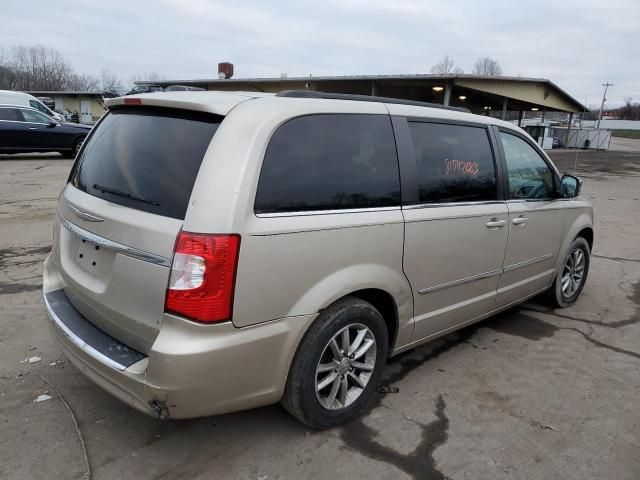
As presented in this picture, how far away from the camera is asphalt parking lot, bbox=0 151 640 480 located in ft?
8.05

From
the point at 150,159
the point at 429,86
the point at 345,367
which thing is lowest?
the point at 345,367

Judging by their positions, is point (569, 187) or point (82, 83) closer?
point (569, 187)

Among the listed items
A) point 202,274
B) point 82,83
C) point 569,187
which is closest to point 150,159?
point 202,274

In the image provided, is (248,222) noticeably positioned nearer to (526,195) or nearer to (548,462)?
(548,462)

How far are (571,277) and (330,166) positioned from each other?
340 cm

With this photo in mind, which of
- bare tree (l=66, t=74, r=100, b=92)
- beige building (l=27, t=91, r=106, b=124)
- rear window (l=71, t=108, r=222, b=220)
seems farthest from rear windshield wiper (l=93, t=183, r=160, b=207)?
bare tree (l=66, t=74, r=100, b=92)

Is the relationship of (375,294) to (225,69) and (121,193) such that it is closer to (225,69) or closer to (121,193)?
(121,193)

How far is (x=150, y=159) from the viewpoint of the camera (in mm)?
2443

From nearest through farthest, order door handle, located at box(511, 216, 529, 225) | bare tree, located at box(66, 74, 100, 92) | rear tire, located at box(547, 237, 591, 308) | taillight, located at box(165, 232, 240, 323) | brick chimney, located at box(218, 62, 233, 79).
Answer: taillight, located at box(165, 232, 240, 323)
door handle, located at box(511, 216, 529, 225)
rear tire, located at box(547, 237, 591, 308)
brick chimney, located at box(218, 62, 233, 79)
bare tree, located at box(66, 74, 100, 92)

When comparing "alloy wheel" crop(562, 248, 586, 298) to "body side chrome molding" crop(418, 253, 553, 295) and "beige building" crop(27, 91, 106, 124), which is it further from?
"beige building" crop(27, 91, 106, 124)

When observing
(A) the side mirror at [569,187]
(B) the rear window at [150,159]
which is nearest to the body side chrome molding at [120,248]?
(B) the rear window at [150,159]

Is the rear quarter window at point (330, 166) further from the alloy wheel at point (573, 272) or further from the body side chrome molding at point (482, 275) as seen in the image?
the alloy wheel at point (573, 272)

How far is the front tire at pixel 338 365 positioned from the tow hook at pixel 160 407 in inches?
24.1

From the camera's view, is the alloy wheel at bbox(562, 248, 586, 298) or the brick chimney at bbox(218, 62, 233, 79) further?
the brick chimney at bbox(218, 62, 233, 79)
